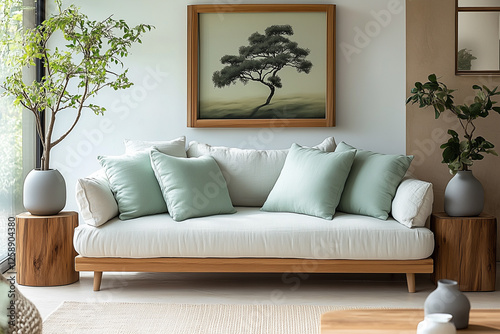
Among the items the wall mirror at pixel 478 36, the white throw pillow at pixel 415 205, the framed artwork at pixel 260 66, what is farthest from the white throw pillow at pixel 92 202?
the wall mirror at pixel 478 36

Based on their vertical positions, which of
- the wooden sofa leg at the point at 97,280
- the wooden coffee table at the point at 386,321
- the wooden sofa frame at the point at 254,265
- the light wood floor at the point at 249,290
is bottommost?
the light wood floor at the point at 249,290

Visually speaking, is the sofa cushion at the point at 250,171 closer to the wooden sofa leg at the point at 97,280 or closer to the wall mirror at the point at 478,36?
the wooden sofa leg at the point at 97,280

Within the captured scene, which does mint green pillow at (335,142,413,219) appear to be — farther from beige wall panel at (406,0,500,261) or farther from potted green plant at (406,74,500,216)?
beige wall panel at (406,0,500,261)

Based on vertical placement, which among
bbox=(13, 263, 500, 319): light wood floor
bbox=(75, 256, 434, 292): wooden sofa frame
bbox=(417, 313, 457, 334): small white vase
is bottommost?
bbox=(13, 263, 500, 319): light wood floor

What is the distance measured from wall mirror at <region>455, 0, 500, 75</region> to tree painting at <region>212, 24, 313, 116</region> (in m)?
1.16

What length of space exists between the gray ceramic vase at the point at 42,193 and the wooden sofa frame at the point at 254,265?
1.52 ft

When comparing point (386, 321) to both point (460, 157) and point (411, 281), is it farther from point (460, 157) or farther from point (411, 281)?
point (460, 157)

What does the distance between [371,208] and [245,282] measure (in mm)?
973

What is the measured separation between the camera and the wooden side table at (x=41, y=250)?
391 centimetres

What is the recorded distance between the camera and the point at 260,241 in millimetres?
3711

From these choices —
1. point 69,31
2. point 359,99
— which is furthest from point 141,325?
point 359,99

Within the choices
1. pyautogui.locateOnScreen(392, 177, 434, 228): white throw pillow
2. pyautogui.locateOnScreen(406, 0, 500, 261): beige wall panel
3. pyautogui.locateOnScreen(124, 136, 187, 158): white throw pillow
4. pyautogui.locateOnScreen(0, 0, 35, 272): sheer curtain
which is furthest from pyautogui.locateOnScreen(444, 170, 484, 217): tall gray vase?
pyautogui.locateOnScreen(0, 0, 35, 272): sheer curtain

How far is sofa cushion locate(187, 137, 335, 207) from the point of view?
14.3 feet

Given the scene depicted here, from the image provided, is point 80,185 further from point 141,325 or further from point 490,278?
point 490,278
